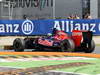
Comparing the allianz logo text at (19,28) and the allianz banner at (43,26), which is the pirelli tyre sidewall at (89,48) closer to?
the allianz banner at (43,26)

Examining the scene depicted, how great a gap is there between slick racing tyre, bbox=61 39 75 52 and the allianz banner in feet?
26.9

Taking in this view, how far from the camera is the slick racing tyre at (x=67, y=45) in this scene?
619 inches

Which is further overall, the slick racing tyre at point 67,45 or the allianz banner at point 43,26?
the allianz banner at point 43,26

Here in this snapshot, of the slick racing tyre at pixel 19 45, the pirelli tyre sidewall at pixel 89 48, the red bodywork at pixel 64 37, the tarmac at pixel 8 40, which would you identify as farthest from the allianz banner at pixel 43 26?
the red bodywork at pixel 64 37

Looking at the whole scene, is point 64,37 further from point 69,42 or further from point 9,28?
point 9,28

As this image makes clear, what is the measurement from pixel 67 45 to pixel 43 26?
10070 millimetres

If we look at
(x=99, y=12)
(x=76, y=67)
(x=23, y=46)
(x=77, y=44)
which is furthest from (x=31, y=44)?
(x=99, y=12)

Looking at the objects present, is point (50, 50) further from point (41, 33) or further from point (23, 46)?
point (41, 33)

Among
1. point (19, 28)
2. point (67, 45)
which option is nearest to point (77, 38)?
point (67, 45)

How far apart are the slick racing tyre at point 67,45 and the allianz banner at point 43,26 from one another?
26.9ft

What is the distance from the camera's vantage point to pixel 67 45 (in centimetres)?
1584

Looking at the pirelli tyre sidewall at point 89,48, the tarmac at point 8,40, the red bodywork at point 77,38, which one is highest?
the red bodywork at point 77,38

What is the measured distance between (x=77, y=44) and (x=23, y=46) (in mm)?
2415

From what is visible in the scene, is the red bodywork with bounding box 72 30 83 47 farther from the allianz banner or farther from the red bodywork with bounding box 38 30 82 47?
the allianz banner
